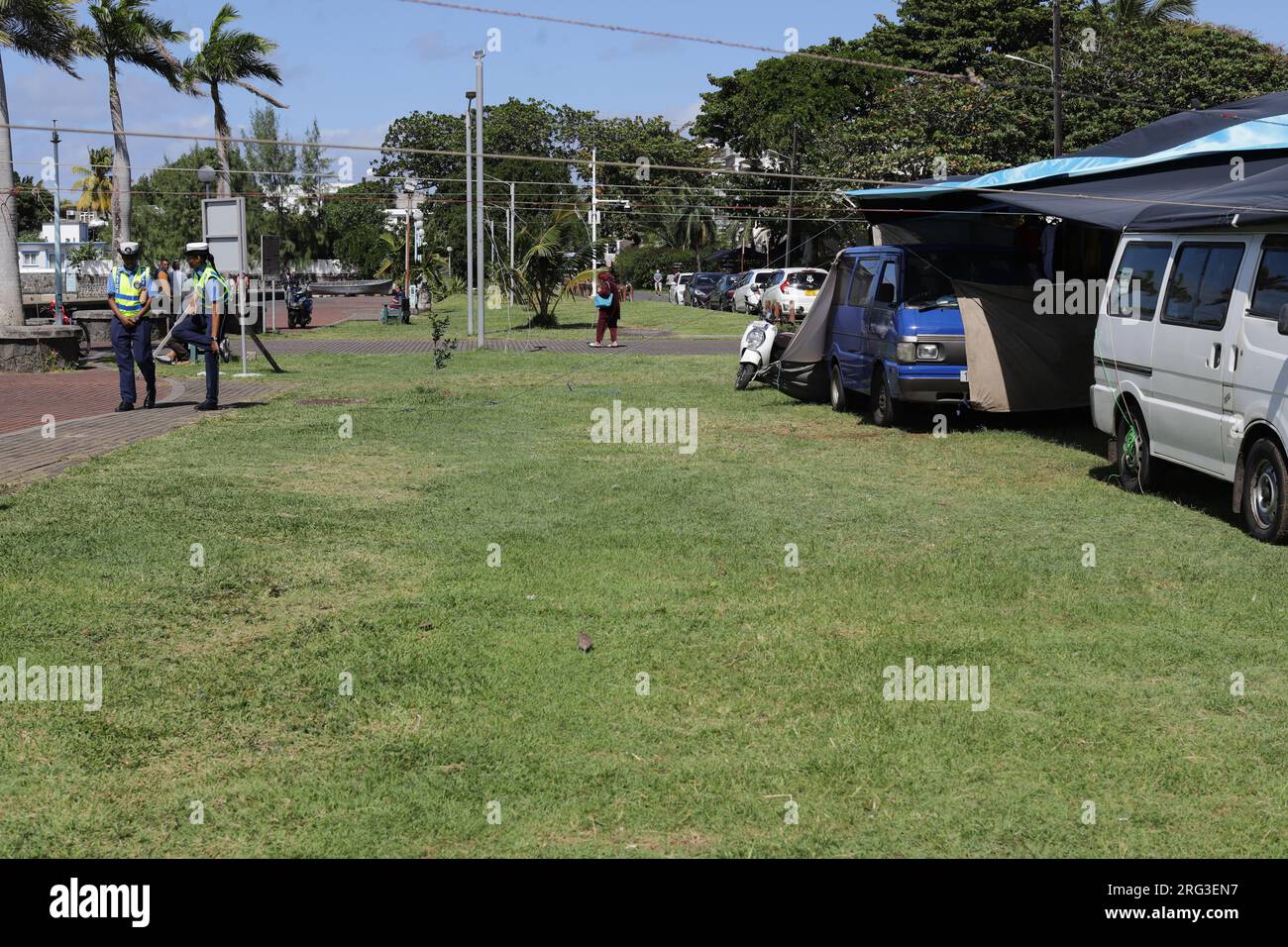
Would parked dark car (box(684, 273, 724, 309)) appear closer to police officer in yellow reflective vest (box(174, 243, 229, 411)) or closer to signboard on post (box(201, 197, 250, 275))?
signboard on post (box(201, 197, 250, 275))

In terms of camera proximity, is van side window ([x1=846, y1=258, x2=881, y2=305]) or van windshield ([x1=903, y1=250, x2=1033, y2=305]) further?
van side window ([x1=846, y1=258, x2=881, y2=305])

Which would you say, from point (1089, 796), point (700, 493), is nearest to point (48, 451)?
point (700, 493)

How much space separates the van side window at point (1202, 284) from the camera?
32.6ft

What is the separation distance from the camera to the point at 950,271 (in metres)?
15.4

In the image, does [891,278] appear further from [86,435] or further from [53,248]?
[53,248]

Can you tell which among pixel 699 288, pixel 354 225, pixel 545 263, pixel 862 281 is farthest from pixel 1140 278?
pixel 354 225

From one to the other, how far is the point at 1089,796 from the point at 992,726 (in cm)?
76

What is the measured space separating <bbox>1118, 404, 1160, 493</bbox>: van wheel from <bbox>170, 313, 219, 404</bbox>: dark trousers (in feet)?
34.5

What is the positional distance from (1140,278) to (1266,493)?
266 centimetres

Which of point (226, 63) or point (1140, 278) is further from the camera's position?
point (226, 63)

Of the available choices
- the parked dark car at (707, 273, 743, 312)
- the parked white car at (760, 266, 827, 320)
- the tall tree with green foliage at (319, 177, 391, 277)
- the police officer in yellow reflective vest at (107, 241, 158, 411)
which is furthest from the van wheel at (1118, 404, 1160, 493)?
the tall tree with green foliage at (319, 177, 391, 277)

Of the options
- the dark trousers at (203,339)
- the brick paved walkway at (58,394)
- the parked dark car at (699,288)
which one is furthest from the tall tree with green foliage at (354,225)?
the dark trousers at (203,339)

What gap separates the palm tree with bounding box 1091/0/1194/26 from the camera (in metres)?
55.1

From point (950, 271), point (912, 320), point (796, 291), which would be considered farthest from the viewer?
point (796, 291)
